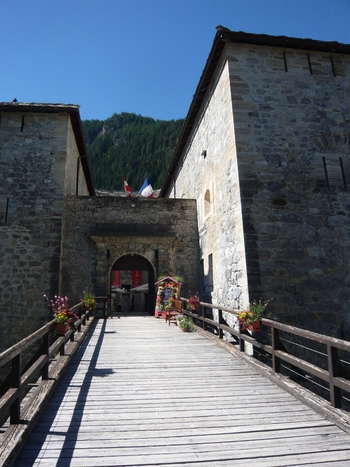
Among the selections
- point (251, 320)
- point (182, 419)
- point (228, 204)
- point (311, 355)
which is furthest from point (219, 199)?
point (182, 419)

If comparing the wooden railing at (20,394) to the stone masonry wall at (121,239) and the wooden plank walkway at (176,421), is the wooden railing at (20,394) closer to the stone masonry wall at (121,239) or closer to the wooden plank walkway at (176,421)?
the wooden plank walkway at (176,421)

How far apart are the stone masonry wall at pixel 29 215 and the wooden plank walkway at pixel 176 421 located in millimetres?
5427

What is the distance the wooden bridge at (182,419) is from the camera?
2711 mm

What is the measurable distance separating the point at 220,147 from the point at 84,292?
652cm

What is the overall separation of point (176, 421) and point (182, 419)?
8 cm

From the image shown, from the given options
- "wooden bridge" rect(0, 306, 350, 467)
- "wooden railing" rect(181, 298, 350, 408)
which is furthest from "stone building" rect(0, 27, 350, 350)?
"wooden bridge" rect(0, 306, 350, 467)

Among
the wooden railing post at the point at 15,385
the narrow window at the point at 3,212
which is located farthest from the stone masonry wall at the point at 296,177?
the narrow window at the point at 3,212

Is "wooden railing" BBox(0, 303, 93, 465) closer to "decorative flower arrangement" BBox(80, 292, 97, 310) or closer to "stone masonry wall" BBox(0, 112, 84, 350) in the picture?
"decorative flower arrangement" BBox(80, 292, 97, 310)

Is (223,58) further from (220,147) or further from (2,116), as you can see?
(2,116)

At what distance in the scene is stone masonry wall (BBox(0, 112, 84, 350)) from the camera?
10.2 m

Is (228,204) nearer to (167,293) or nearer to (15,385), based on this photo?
(167,293)

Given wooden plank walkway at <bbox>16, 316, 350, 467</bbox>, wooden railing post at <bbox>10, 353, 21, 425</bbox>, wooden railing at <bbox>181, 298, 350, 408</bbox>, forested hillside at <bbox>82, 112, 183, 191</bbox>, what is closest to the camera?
wooden plank walkway at <bbox>16, 316, 350, 467</bbox>

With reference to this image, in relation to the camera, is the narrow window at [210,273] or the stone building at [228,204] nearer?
the stone building at [228,204]

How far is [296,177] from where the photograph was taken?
8.05 metres
